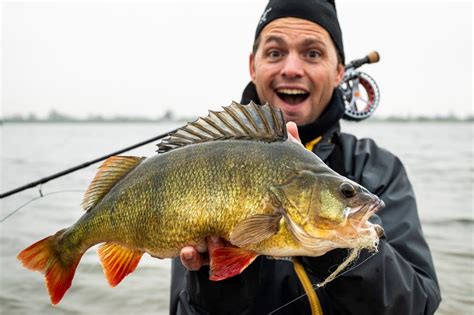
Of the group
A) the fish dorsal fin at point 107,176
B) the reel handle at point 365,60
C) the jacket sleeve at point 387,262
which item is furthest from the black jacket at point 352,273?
the reel handle at point 365,60

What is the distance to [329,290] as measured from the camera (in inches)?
95.0

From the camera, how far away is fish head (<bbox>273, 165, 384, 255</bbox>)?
75.6 inches

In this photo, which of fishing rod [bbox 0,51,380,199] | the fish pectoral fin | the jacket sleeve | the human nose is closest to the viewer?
the fish pectoral fin

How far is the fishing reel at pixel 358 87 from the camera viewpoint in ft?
14.6

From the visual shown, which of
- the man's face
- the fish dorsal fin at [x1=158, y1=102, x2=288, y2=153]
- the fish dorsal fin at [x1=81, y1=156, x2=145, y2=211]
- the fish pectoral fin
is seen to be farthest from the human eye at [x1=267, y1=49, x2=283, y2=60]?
the fish pectoral fin

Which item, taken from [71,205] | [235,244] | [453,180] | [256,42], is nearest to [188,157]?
[235,244]

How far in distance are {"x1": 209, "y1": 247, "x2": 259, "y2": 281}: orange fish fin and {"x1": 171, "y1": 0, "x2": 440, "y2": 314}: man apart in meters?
0.06

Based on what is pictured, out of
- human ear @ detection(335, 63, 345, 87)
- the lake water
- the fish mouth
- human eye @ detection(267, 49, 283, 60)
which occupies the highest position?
human eye @ detection(267, 49, 283, 60)

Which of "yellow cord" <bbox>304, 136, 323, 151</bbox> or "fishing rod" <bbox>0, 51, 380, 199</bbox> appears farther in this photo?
"fishing rod" <bbox>0, 51, 380, 199</bbox>

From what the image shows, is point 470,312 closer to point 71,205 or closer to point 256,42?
point 256,42

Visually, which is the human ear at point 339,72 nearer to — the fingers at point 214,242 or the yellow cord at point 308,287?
the yellow cord at point 308,287

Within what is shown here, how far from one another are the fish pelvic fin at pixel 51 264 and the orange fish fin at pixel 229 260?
79cm

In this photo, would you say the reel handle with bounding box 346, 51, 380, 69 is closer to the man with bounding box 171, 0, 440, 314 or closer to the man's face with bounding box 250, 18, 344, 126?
the man with bounding box 171, 0, 440, 314

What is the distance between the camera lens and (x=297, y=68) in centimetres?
327
